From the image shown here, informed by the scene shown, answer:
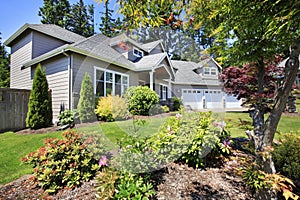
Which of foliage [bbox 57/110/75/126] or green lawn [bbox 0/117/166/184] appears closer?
green lawn [bbox 0/117/166/184]

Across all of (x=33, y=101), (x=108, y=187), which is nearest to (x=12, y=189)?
(x=108, y=187)

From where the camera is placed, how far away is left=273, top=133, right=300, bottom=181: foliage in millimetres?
2695

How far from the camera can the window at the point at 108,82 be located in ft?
27.9

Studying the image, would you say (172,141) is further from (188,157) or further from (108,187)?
(108,187)

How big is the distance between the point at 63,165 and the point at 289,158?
3.78 meters

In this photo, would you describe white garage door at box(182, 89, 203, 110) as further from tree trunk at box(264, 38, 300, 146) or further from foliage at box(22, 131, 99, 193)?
foliage at box(22, 131, 99, 193)

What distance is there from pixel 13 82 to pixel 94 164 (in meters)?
13.2

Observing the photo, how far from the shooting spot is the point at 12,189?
2516 mm

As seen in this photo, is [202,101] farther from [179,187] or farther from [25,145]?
[25,145]

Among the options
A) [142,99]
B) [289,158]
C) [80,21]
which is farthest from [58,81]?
[80,21]

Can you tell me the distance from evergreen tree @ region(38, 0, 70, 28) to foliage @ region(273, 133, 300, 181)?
2955cm

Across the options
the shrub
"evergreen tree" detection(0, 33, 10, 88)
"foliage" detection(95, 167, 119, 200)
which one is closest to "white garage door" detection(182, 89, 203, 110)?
the shrub

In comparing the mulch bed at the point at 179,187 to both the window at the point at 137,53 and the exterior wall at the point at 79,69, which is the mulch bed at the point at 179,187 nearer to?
the exterior wall at the point at 79,69

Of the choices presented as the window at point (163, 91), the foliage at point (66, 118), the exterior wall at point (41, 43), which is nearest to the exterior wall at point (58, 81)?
the foliage at point (66, 118)
